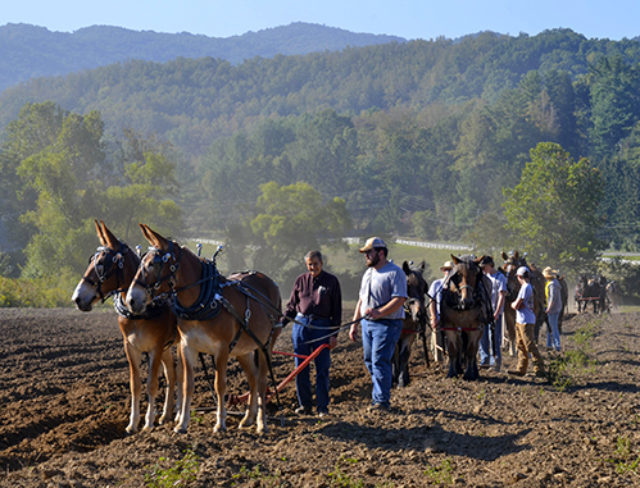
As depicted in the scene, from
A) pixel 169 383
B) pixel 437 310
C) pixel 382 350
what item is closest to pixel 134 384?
pixel 169 383

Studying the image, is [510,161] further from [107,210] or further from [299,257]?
[107,210]

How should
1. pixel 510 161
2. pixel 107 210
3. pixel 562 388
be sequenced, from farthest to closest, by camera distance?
pixel 510 161 < pixel 107 210 < pixel 562 388

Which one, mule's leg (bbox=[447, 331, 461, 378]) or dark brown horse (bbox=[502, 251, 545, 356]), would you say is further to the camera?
dark brown horse (bbox=[502, 251, 545, 356])

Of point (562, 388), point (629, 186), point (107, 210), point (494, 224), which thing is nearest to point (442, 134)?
point (629, 186)

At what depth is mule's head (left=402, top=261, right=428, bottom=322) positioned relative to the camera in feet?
44.5

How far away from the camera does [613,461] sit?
8.30m

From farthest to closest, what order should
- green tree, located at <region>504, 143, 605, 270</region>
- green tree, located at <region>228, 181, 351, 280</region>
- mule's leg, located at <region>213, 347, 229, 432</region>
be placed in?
1. green tree, located at <region>228, 181, 351, 280</region>
2. green tree, located at <region>504, 143, 605, 270</region>
3. mule's leg, located at <region>213, 347, 229, 432</region>

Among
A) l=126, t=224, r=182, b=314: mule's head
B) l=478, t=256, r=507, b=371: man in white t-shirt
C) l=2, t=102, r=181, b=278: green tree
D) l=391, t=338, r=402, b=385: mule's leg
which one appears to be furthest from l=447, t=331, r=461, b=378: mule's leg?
l=2, t=102, r=181, b=278: green tree

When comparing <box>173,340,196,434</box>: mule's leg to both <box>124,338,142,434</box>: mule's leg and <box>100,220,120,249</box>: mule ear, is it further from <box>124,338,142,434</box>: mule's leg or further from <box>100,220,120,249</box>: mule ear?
<box>100,220,120,249</box>: mule ear

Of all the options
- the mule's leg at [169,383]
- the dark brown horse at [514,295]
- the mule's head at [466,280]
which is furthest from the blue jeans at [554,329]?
the mule's leg at [169,383]

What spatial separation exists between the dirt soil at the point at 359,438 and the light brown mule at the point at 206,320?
1.54ft

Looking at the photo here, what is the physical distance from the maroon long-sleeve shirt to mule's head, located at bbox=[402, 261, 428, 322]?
237 cm

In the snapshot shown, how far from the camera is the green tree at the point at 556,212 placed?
58.3 metres

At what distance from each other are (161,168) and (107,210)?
10.1 meters
